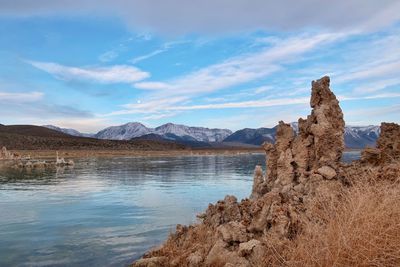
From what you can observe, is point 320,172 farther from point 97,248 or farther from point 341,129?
point 97,248

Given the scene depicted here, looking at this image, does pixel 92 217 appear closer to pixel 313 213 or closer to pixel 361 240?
pixel 313 213

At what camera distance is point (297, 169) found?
19.5 m

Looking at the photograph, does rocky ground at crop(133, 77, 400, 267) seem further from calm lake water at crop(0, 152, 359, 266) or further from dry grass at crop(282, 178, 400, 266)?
calm lake water at crop(0, 152, 359, 266)

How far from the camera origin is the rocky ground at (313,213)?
27.8 feet

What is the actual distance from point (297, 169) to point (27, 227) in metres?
15.0

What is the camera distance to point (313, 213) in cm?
1223

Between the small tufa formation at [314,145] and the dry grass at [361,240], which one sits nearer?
the dry grass at [361,240]

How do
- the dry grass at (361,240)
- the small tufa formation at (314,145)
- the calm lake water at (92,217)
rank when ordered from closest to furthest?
the dry grass at (361,240), the calm lake water at (92,217), the small tufa formation at (314,145)

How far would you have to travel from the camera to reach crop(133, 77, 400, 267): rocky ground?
8484 millimetres

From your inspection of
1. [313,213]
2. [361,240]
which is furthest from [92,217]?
[361,240]

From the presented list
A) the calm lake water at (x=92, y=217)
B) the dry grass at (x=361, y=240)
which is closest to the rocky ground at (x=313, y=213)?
the dry grass at (x=361, y=240)

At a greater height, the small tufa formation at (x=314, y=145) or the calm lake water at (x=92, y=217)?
the small tufa formation at (x=314, y=145)

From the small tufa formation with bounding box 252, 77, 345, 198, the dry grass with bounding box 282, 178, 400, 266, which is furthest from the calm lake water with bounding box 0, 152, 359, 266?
the dry grass with bounding box 282, 178, 400, 266

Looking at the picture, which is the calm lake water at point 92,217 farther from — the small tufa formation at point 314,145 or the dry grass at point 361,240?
the dry grass at point 361,240
